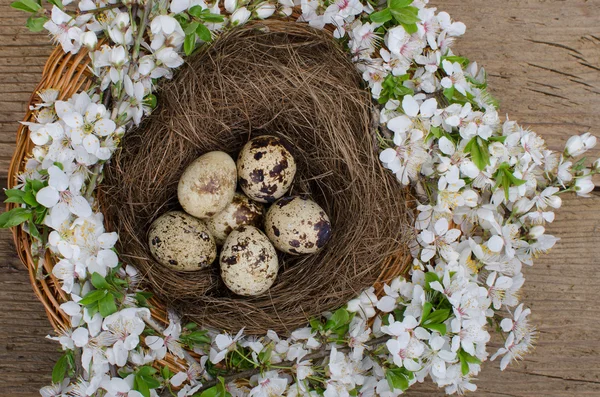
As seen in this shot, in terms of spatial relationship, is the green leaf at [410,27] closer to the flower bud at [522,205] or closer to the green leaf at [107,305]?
→ the flower bud at [522,205]

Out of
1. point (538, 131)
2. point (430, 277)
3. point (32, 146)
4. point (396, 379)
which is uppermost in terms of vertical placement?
point (32, 146)

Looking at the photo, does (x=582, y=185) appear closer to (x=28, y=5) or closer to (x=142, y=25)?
(x=142, y=25)

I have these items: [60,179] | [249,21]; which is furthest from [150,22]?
[60,179]

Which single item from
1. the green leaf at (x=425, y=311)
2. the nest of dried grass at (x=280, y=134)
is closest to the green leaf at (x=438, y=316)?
the green leaf at (x=425, y=311)

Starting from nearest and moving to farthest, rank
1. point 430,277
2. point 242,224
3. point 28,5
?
1. point 28,5
2. point 430,277
3. point 242,224

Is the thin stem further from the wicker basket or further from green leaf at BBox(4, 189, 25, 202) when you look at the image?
green leaf at BBox(4, 189, 25, 202)

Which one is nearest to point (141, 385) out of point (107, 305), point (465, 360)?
point (107, 305)

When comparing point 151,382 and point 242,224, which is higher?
point 242,224
